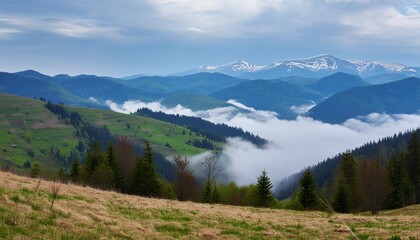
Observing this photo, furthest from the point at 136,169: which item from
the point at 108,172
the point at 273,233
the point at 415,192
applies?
the point at 415,192

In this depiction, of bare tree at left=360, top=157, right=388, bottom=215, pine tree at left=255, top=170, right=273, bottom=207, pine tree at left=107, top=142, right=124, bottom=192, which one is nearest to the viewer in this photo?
bare tree at left=360, top=157, right=388, bottom=215

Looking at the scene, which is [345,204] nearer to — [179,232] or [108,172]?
[108,172]

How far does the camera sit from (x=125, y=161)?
8500 cm

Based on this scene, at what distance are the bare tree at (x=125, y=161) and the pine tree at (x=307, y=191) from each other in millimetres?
37268

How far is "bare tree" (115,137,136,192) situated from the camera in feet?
265

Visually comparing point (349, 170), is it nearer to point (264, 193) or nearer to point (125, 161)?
point (264, 193)

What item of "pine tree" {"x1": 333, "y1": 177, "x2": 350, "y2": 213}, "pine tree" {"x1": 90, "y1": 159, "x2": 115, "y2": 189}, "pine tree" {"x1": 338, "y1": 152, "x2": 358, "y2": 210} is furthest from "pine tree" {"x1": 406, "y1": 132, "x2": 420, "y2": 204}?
"pine tree" {"x1": 90, "y1": 159, "x2": 115, "y2": 189}

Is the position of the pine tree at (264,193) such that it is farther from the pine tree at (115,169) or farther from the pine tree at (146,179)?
the pine tree at (115,169)

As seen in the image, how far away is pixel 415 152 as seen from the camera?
91250 mm

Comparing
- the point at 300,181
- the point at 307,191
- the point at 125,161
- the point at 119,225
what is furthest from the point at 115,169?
the point at 119,225

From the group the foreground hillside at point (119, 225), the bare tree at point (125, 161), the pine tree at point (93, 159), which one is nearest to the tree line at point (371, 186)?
the bare tree at point (125, 161)

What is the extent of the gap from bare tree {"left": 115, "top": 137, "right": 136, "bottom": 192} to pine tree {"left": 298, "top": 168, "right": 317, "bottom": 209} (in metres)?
37.3

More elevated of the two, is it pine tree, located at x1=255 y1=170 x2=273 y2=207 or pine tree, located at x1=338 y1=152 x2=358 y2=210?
pine tree, located at x1=338 y1=152 x2=358 y2=210

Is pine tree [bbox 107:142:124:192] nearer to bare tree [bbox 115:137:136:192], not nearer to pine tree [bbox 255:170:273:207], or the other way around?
bare tree [bbox 115:137:136:192]
